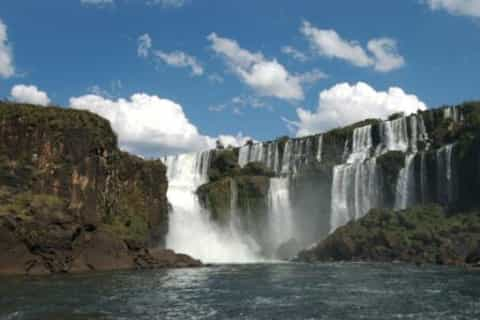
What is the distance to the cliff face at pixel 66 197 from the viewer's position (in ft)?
150

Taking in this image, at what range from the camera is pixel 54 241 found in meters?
46.3

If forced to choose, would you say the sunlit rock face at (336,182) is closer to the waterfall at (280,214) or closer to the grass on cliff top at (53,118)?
the waterfall at (280,214)

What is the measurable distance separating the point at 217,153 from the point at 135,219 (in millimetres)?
34700

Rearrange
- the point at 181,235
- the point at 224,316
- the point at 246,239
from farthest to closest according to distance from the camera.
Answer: the point at 246,239 < the point at 181,235 < the point at 224,316

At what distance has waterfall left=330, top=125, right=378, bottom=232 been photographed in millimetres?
75375

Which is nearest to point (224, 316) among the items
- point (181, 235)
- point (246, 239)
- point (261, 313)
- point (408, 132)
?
point (261, 313)

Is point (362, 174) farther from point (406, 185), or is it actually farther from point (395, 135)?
point (395, 135)

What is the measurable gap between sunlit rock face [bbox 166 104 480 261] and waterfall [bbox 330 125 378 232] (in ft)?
0.43

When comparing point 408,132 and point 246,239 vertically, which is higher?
point 408,132

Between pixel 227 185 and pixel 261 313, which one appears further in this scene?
pixel 227 185

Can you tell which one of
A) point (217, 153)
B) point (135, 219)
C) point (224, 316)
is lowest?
point (224, 316)

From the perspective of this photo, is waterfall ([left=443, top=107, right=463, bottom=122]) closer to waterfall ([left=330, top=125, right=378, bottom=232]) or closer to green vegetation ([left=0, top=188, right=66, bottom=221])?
waterfall ([left=330, top=125, right=378, bottom=232])

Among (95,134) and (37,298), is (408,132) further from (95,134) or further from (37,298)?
(37,298)

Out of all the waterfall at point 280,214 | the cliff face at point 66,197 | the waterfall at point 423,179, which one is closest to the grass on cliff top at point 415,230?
the waterfall at point 423,179
